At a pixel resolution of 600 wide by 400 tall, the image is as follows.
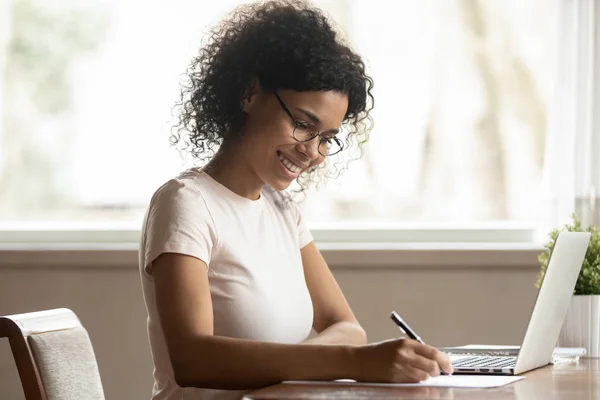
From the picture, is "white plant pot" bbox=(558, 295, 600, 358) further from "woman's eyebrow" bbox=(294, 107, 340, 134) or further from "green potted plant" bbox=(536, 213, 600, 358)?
"woman's eyebrow" bbox=(294, 107, 340, 134)

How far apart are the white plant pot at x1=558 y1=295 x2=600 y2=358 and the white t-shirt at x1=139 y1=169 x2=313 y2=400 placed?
1.92ft

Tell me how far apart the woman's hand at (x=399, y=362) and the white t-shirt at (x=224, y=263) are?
371 millimetres

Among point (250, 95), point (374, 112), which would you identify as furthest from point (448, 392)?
point (374, 112)

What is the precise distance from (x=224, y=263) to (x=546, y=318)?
614 mm

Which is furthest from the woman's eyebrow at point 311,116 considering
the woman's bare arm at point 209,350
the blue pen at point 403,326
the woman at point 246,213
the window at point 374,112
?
the window at point 374,112

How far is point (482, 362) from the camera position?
1.67 m

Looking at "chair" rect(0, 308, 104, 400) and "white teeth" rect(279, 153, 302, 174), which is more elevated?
"white teeth" rect(279, 153, 302, 174)

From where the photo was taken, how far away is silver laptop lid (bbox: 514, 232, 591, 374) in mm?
1530

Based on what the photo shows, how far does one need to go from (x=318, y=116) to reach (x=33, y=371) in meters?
0.74

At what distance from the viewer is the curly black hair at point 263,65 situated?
1801mm

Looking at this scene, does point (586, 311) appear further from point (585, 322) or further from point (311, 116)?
point (311, 116)

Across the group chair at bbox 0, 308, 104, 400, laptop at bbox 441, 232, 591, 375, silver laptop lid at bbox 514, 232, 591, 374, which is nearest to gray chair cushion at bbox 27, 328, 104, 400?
→ chair at bbox 0, 308, 104, 400

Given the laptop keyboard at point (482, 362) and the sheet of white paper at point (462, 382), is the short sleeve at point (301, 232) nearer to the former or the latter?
the laptop keyboard at point (482, 362)

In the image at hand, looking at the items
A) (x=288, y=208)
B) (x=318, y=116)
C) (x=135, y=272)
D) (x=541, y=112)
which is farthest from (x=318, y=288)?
(x=541, y=112)
